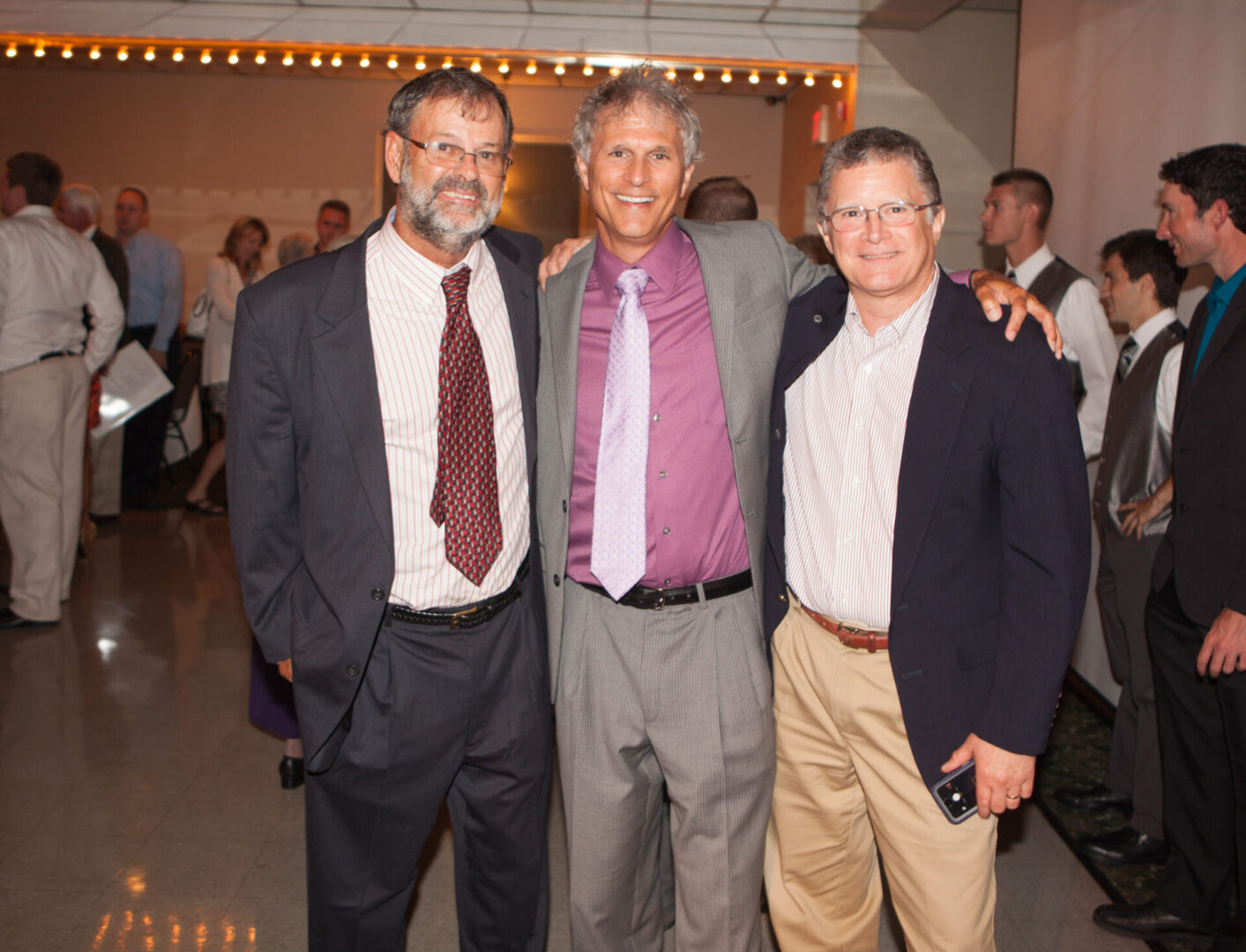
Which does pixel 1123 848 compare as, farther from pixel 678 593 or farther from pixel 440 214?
pixel 440 214

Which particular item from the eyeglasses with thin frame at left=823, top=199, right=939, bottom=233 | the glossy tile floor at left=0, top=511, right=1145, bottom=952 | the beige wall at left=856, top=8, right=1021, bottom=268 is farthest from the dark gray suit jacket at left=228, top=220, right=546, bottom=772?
the beige wall at left=856, top=8, right=1021, bottom=268

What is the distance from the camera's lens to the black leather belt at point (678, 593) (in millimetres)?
2186

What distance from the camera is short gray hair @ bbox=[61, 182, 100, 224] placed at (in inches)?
243

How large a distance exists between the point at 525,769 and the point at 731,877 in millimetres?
487

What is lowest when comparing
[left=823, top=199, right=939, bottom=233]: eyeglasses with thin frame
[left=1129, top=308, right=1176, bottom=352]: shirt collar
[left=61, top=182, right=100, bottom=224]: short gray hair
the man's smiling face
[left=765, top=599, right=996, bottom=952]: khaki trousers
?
[left=765, top=599, right=996, bottom=952]: khaki trousers

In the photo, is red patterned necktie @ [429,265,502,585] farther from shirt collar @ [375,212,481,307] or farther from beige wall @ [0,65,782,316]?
beige wall @ [0,65,782,316]

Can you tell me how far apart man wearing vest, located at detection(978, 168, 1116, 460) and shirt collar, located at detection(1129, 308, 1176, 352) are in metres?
0.35

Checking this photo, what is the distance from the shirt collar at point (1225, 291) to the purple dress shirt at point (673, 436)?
1.49 m

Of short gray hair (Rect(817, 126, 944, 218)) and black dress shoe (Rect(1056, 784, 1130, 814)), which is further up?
short gray hair (Rect(817, 126, 944, 218))

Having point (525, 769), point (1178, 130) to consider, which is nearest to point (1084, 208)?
point (1178, 130)

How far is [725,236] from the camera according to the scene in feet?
7.58

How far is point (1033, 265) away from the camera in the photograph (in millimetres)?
4359

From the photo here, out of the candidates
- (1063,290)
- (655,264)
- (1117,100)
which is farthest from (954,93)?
(655,264)

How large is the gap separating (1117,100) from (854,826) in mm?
3549
